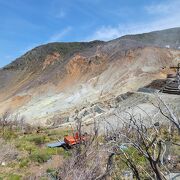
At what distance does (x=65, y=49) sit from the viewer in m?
67.7

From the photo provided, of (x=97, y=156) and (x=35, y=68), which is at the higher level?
(x=35, y=68)

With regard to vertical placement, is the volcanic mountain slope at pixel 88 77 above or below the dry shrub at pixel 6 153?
above

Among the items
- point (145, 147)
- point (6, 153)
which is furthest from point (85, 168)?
point (6, 153)

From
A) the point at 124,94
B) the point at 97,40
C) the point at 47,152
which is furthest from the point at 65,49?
the point at 47,152

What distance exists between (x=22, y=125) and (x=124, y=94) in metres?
12.0

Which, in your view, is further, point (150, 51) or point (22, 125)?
point (150, 51)

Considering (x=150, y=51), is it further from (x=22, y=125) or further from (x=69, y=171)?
(x=69, y=171)

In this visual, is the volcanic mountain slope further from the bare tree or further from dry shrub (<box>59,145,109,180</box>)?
the bare tree

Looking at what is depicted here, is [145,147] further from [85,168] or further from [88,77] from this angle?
[88,77]

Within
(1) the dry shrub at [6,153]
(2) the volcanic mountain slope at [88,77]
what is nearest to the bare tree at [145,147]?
(1) the dry shrub at [6,153]

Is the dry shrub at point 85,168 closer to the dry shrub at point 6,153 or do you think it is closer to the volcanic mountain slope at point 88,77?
the dry shrub at point 6,153

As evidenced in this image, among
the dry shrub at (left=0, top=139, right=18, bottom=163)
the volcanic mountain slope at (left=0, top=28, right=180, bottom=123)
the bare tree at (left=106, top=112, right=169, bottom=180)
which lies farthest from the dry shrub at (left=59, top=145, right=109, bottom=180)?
the volcanic mountain slope at (left=0, top=28, right=180, bottom=123)

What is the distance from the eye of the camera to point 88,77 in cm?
5109

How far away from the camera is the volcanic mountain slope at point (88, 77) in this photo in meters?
45.3
